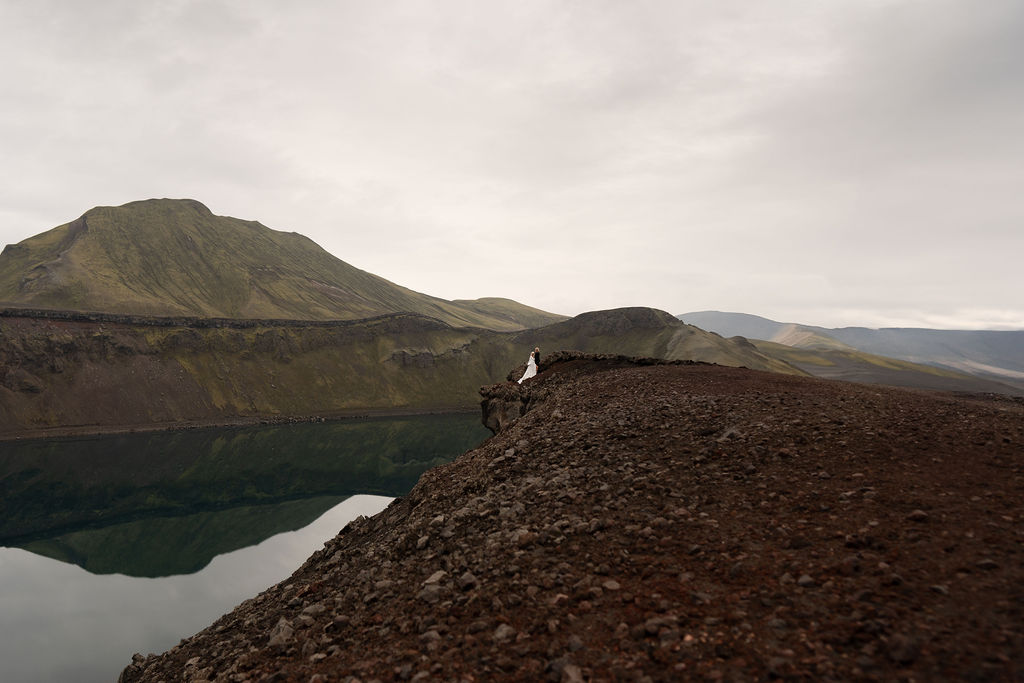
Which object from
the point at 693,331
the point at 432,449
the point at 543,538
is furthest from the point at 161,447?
the point at 693,331

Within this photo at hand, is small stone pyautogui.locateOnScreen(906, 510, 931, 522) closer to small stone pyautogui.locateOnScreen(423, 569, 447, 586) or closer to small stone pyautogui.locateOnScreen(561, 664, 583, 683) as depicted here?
small stone pyautogui.locateOnScreen(561, 664, 583, 683)

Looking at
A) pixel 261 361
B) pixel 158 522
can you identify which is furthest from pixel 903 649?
pixel 261 361

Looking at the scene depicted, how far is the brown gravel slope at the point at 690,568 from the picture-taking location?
5.41 m

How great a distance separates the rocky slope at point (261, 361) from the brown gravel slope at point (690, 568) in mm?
104688

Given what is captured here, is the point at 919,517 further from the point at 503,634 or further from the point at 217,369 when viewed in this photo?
the point at 217,369

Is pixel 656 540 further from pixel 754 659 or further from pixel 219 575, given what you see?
pixel 219 575

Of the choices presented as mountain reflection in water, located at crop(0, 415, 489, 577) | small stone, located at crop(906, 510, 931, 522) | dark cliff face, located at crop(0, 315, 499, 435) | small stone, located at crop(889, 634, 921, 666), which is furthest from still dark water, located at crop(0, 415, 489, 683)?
small stone, located at crop(906, 510, 931, 522)

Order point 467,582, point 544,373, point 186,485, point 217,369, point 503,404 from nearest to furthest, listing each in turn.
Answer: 1. point 467,582
2. point 544,373
3. point 503,404
4. point 186,485
5. point 217,369

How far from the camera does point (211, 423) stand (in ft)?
332

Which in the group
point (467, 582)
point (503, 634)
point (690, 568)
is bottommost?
point (467, 582)

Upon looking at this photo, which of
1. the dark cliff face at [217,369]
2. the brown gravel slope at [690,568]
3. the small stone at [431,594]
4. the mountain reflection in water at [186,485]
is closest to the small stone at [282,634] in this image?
the brown gravel slope at [690,568]

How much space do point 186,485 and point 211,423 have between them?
45.2 m

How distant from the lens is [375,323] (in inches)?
6063

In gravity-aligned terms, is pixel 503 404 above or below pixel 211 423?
above
